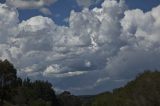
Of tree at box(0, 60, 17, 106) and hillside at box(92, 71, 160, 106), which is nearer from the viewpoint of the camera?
hillside at box(92, 71, 160, 106)

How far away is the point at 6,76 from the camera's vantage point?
497ft

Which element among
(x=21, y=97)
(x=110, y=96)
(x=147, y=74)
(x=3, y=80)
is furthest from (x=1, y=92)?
(x=147, y=74)

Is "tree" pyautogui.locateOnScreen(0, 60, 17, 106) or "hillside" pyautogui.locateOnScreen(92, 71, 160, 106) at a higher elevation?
"tree" pyautogui.locateOnScreen(0, 60, 17, 106)

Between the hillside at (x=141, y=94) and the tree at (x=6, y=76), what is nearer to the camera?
the hillside at (x=141, y=94)

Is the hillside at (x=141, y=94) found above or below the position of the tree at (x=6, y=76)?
below

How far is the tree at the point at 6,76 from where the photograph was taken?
148375 millimetres

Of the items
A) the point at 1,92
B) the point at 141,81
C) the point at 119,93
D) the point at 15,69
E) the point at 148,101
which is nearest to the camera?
the point at 148,101

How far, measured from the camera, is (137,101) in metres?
91.5

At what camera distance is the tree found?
148375 millimetres

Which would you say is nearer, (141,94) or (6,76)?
(141,94)

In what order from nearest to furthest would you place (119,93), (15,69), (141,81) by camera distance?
(141,81) < (119,93) < (15,69)

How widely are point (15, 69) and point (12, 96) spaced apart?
891cm

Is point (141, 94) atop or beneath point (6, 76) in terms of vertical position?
beneath

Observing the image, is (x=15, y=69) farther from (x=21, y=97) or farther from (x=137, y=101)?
(x=137, y=101)
